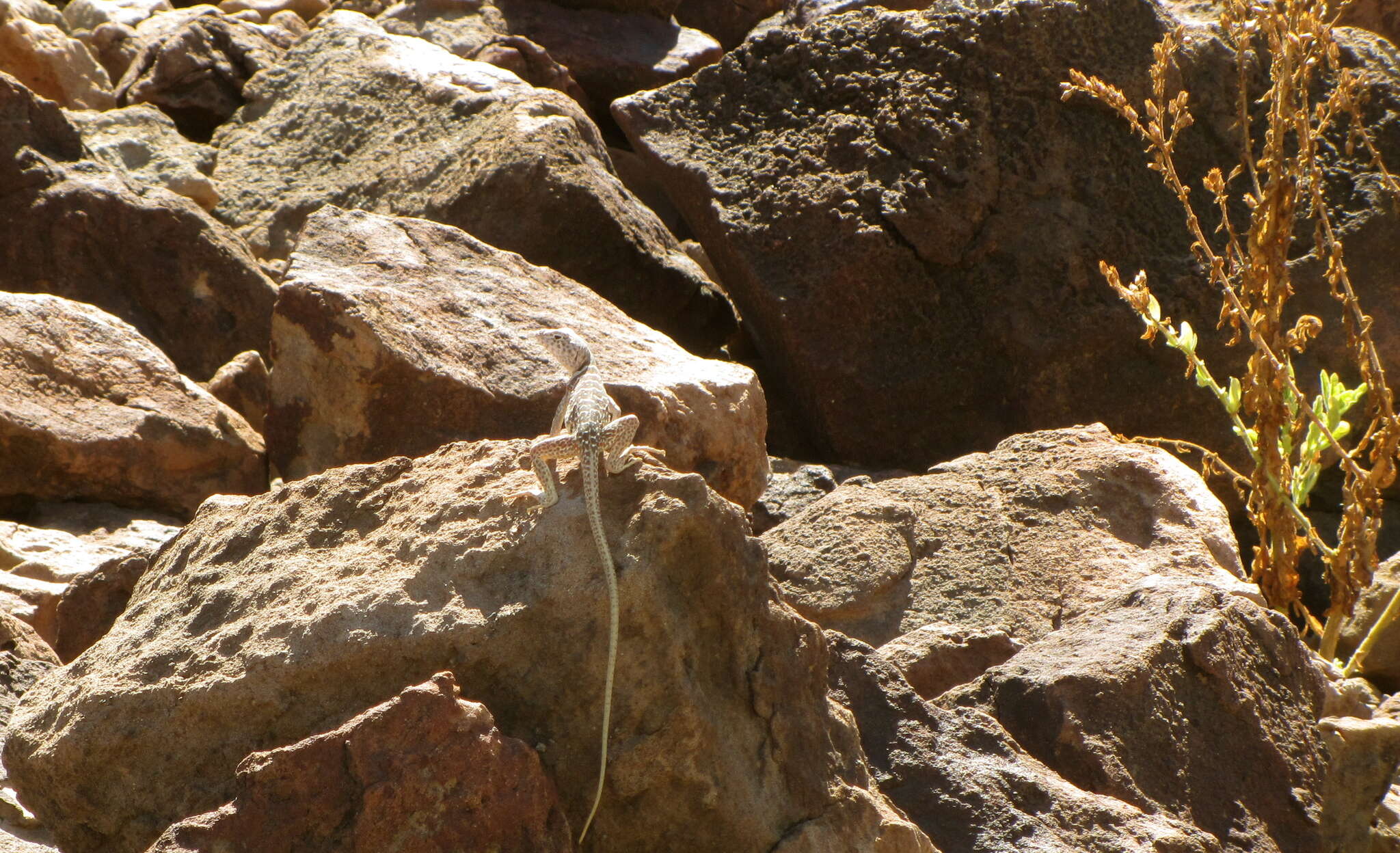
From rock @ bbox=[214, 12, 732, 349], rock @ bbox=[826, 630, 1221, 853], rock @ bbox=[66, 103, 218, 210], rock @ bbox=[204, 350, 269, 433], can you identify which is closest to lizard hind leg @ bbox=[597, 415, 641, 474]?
rock @ bbox=[826, 630, 1221, 853]

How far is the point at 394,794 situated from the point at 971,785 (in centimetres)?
150

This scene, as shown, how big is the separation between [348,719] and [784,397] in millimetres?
4789

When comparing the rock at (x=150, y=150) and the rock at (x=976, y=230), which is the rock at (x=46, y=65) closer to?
the rock at (x=150, y=150)

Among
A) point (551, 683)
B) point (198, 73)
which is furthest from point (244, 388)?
point (198, 73)

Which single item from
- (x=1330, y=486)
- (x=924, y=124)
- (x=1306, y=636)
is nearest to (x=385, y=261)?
(x=924, y=124)

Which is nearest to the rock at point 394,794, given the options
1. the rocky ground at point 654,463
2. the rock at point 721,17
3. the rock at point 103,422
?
the rocky ground at point 654,463

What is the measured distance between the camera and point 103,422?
18.6 ft

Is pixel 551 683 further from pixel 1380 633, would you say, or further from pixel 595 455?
pixel 1380 633

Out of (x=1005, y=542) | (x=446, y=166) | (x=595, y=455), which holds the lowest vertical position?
(x=595, y=455)

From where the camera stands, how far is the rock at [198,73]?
10125 millimetres

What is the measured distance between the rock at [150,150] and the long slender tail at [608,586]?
6146mm

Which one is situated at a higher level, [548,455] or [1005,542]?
[1005,542]

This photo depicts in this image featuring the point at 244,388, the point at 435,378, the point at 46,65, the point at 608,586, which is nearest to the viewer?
the point at 608,586

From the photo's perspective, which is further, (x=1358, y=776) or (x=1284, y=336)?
(x=1284, y=336)
